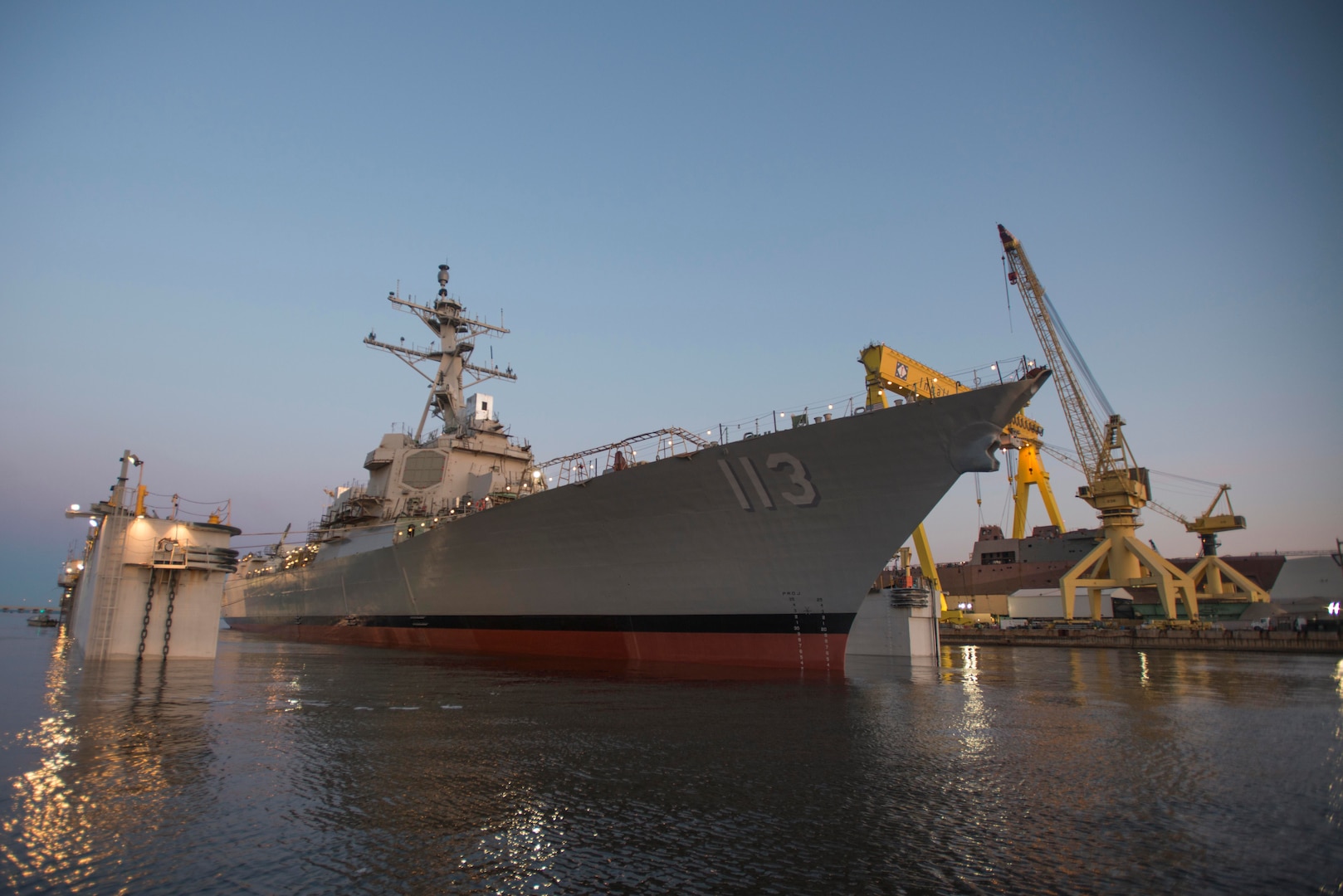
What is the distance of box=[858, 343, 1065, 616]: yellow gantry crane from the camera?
91.7 ft

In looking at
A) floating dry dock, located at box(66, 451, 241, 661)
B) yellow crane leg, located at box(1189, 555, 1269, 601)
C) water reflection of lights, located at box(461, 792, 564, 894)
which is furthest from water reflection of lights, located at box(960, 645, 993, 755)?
Answer: yellow crane leg, located at box(1189, 555, 1269, 601)

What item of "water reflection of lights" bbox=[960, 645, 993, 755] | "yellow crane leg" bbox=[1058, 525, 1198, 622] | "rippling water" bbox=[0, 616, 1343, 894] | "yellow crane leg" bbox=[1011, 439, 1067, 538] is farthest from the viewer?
"yellow crane leg" bbox=[1011, 439, 1067, 538]

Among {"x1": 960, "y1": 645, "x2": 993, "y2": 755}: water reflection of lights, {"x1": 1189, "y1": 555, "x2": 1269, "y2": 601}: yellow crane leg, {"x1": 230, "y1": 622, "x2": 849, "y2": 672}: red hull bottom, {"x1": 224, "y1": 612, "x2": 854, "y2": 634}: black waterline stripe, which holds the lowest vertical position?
{"x1": 960, "y1": 645, "x2": 993, "y2": 755}: water reflection of lights

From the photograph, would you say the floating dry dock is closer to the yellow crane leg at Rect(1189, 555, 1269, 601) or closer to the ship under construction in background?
the ship under construction in background

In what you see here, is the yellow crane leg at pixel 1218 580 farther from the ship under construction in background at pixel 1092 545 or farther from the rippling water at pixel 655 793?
the rippling water at pixel 655 793

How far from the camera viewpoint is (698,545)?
15.5 m

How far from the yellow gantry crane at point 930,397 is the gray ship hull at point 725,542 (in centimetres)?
115

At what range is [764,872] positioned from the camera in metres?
4.30

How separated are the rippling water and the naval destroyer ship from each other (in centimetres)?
305

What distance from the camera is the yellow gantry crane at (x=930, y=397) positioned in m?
28.0

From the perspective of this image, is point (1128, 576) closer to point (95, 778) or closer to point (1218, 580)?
point (1218, 580)

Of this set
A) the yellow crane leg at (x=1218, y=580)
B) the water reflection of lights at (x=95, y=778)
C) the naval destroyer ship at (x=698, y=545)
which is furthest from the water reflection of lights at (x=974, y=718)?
the yellow crane leg at (x=1218, y=580)

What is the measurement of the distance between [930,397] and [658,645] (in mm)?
8547

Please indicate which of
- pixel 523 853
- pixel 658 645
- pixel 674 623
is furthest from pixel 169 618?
pixel 523 853
